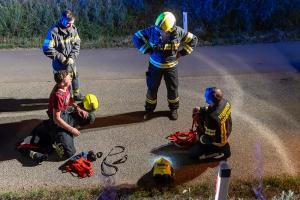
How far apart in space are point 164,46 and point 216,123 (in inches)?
60.6

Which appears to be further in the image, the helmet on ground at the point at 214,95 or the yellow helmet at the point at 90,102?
the yellow helmet at the point at 90,102

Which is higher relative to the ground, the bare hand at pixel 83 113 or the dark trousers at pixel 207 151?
the bare hand at pixel 83 113

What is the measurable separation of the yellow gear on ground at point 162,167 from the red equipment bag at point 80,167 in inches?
36.1

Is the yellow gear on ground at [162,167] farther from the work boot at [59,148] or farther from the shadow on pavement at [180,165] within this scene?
the work boot at [59,148]

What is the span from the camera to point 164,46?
6.52 meters

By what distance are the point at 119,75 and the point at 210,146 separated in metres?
3.38

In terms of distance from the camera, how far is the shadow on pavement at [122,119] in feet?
23.5

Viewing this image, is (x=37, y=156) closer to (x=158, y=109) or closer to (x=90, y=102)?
(x=90, y=102)

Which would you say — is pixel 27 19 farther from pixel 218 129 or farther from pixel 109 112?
pixel 218 129

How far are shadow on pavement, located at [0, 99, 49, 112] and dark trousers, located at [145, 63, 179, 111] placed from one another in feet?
6.69

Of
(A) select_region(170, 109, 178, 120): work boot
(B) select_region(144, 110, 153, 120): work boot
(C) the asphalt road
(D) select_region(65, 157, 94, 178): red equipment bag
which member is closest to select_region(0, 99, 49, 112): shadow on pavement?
(C) the asphalt road

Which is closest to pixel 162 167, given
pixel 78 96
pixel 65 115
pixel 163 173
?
pixel 163 173

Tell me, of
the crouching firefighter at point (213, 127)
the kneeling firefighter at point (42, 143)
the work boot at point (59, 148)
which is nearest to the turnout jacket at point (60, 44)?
the kneeling firefighter at point (42, 143)

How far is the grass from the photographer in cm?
549
